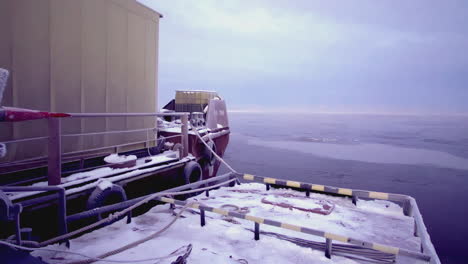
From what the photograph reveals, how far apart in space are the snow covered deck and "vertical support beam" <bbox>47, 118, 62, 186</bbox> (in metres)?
0.85

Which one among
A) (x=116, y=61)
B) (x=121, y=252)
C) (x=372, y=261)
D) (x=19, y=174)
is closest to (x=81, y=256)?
(x=121, y=252)

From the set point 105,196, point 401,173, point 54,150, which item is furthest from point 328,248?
point 401,173

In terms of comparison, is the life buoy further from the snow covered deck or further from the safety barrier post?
the safety barrier post

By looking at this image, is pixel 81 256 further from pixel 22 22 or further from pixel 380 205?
pixel 380 205

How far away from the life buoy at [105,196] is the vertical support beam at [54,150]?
0.53 meters

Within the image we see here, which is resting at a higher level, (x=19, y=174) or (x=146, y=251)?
(x=19, y=174)

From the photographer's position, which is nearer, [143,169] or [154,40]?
[143,169]

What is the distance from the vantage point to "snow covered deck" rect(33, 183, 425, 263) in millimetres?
3426

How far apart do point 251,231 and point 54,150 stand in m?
2.80

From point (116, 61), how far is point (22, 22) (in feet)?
6.61

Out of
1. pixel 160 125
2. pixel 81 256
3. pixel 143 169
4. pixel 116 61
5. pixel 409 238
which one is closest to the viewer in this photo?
pixel 81 256

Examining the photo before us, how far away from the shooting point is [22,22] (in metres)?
4.25

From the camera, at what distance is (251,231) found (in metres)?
4.13

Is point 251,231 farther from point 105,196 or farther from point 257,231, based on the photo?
point 105,196
